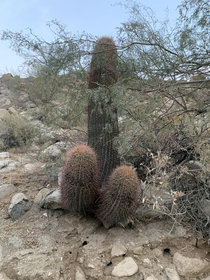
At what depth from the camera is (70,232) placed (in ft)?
8.94

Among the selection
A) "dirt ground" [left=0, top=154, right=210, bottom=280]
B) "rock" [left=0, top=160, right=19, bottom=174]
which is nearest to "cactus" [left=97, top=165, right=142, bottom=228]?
"dirt ground" [left=0, top=154, right=210, bottom=280]

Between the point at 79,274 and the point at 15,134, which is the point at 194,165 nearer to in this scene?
the point at 79,274

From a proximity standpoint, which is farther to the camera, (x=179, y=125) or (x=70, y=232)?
(x=179, y=125)

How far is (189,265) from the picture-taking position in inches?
93.4

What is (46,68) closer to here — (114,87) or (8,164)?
(114,87)

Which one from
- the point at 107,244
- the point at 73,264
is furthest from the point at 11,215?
the point at 107,244

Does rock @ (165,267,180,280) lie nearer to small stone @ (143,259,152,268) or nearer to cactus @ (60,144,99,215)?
small stone @ (143,259,152,268)

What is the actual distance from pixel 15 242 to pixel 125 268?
134 cm

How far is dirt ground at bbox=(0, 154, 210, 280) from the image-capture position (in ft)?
7.39

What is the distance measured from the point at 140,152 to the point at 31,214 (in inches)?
80.0

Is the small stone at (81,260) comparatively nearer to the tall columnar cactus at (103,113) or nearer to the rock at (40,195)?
the tall columnar cactus at (103,113)

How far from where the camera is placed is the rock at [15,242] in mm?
2576

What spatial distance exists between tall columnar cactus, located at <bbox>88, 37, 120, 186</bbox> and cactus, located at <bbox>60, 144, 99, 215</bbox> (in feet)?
2.22

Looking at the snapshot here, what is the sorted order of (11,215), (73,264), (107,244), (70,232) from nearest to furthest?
(73,264), (107,244), (70,232), (11,215)
